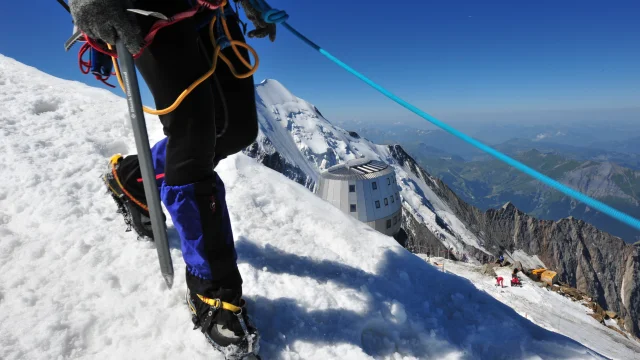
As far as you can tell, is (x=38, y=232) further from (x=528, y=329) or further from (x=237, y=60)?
(x=528, y=329)

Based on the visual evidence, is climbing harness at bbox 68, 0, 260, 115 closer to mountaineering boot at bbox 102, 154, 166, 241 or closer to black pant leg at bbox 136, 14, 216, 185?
black pant leg at bbox 136, 14, 216, 185

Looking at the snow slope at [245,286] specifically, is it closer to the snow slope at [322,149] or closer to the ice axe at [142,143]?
the ice axe at [142,143]

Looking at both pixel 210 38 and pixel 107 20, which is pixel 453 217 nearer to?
pixel 210 38

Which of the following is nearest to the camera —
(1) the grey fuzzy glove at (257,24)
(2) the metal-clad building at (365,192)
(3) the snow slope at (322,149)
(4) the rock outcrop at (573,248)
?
(1) the grey fuzzy glove at (257,24)

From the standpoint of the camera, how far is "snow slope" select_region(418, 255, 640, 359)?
436 inches

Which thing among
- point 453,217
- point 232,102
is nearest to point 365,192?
point 232,102

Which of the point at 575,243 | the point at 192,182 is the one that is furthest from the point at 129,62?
the point at 575,243

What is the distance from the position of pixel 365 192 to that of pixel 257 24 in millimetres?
22605

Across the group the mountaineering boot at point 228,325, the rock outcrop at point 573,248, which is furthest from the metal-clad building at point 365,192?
the rock outcrop at point 573,248

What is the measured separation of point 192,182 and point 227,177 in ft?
8.74

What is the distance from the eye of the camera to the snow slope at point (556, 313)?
11.1 metres

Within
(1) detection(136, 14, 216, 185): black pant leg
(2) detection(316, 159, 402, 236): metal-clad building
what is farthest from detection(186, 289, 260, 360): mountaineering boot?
(2) detection(316, 159, 402, 236): metal-clad building

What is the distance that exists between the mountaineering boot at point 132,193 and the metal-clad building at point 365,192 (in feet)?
71.2

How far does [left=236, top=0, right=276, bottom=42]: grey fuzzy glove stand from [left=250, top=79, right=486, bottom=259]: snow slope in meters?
71.8
